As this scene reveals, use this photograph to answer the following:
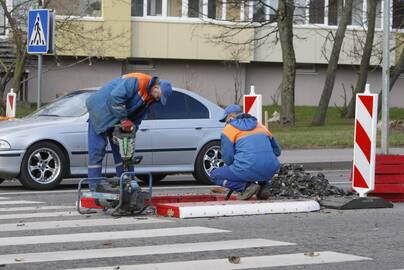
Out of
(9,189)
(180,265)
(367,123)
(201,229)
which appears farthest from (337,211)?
(9,189)

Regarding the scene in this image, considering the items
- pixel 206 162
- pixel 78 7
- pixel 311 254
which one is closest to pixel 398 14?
pixel 78 7

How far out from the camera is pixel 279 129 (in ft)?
89.6

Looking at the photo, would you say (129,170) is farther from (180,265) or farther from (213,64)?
(213,64)

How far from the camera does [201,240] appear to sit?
8461mm

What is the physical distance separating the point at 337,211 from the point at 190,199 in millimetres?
1849

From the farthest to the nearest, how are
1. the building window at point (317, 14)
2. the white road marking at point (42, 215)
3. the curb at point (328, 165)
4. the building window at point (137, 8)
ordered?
the building window at point (317, 14) → the building window at point (137, 8) → the curb at point (328, 165) → the white road marking at point (42, 215)

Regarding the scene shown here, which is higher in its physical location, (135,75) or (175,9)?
(175,9)

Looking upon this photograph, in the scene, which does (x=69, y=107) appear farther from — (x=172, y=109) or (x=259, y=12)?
(x=259, y=12)

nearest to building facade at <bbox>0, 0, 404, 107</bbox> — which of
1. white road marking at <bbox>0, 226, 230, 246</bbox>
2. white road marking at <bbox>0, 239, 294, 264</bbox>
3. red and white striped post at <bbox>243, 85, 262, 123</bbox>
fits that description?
red and white striped post at <bbox>243, 85, 262, 123</bbox>

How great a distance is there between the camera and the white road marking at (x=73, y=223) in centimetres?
918

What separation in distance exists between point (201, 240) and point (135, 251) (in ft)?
2.85

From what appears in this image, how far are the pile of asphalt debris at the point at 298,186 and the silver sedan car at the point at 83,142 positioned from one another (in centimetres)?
278

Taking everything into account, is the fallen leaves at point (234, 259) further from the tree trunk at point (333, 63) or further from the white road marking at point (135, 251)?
the tree trunk at point (333, 63)

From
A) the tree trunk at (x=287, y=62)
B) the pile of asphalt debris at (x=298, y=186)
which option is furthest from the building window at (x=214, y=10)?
the pile of asphalt debris at (x=298, y=186)
